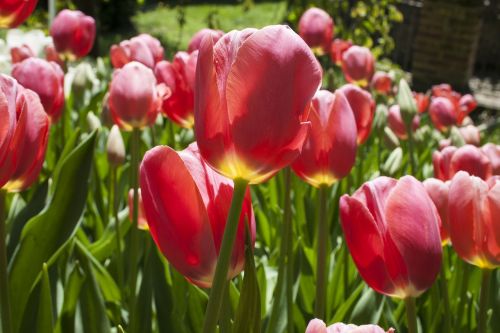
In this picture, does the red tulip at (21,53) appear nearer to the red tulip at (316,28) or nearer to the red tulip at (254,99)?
the red tulip at (316,28)

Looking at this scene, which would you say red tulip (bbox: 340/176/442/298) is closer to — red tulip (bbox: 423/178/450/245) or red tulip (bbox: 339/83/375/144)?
red tulip (bbox: 423/178/450/245)

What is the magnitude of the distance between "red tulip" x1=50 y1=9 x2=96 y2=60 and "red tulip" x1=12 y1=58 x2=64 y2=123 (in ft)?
2.10

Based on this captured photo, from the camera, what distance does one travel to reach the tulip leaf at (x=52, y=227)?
38.4 inches

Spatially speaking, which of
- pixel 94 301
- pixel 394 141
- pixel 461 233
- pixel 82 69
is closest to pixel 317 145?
pixel 461 233

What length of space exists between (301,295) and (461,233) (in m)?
0.51

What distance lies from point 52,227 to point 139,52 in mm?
687

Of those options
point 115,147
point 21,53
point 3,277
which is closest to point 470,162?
point 115,147

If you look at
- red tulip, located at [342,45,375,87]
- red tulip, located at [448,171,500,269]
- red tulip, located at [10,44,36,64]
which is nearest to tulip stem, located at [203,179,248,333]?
red tulip, located at [448,171,500,269]

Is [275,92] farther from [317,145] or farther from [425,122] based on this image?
[425,122]

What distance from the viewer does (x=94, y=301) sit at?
0.98 metres

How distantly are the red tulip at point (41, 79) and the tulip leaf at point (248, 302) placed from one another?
0.71m

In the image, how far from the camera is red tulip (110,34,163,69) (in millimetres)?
1616

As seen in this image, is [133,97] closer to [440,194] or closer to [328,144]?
[328,144]

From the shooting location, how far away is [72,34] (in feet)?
6.05
